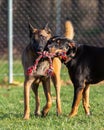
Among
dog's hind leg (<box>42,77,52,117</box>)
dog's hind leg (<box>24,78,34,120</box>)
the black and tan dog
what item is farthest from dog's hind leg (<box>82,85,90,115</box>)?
dog's hind leg (<box>24,78,34,120</box>)

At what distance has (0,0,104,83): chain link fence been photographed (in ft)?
44.5

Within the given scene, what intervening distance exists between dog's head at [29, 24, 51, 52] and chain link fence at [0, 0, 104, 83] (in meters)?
5.48

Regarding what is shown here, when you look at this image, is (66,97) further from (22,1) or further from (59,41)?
(22,1)

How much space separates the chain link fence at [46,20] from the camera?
44.5 feet

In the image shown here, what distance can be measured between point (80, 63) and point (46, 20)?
7456 millimetres

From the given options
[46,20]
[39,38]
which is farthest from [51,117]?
[46,20]

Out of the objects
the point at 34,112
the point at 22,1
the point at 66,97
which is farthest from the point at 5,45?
the point at 34,112

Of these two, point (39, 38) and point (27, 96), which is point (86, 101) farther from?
point (39, 38)

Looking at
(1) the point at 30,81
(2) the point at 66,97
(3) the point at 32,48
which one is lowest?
(2) the point at 66,97

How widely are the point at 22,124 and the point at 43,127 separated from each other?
328 mm

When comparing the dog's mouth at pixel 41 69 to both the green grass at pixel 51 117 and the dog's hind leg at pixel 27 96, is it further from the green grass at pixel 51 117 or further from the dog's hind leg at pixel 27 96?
the green grass at pixel 51 117

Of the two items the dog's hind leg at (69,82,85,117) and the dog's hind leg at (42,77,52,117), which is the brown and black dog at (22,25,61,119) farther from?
the dog's hind leg at (69,82,85,117)

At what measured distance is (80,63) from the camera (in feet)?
23.0

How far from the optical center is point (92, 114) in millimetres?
7016
